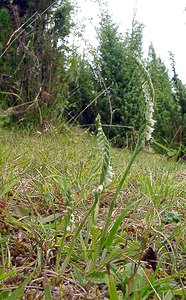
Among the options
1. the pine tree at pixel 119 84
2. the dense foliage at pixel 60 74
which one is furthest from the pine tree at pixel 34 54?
the pine tree at pixel 119 84

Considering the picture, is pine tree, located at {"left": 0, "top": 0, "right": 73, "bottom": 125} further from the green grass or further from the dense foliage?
the green grass

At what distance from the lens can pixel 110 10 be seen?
735 centimetres

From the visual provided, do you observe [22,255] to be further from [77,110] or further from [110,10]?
[110,10]

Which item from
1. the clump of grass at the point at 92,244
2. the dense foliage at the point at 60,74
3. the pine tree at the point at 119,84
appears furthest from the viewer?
the pine tree at the point at 119,84

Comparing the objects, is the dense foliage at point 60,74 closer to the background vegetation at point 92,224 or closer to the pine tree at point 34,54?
the pine tree at point 34,54

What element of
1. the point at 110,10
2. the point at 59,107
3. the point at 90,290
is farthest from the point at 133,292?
the point at 110,10

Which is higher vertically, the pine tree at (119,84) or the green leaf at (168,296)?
the pine tree at (119,84)

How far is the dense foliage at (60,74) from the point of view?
464 cm

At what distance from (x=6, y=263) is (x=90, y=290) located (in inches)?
7.6

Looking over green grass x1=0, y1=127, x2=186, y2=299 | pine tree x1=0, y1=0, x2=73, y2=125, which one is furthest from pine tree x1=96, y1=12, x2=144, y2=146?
green grass x1=0, y1=127, x2=186, y2=299

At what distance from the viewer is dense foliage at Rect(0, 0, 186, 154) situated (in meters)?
4.64

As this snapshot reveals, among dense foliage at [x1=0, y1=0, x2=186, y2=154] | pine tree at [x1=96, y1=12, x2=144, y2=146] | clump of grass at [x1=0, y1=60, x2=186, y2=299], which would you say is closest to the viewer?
clump of grass at [x1=0, y1=60, x2=186, y2=299]

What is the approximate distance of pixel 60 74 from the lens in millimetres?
5191

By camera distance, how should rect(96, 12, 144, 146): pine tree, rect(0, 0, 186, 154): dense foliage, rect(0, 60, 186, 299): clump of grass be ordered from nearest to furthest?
rect(0, 60, 186, 299): clump of grass < rect(0, 0, 186, 154): dense foliage < rect(96, 12, 144, 146): pine tree
